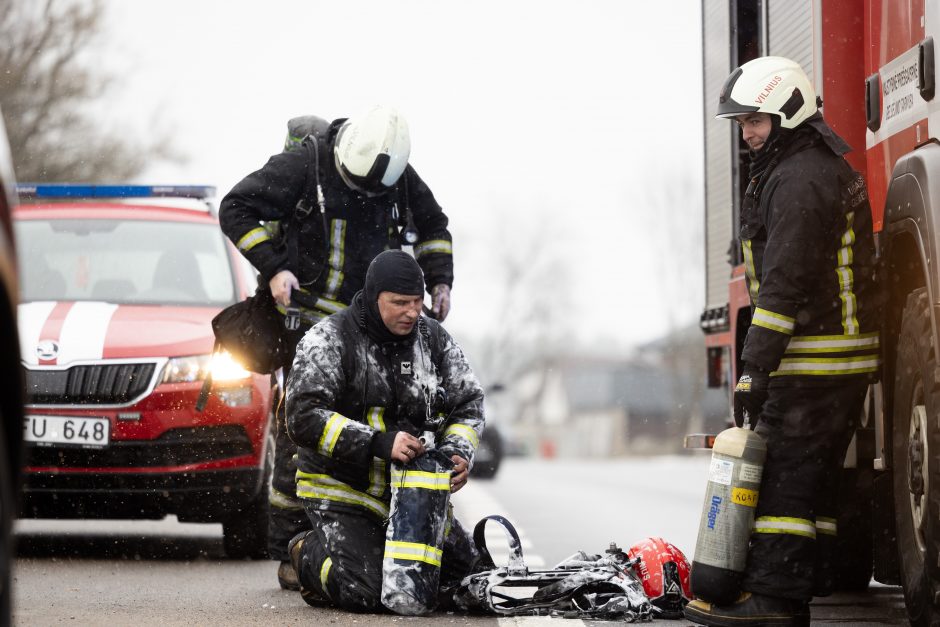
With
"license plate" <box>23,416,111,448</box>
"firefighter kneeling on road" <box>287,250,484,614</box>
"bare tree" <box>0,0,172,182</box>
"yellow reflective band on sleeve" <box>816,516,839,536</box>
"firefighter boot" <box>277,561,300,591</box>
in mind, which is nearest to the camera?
"yellow reflective band on sleeve" <box>816,516,839,536</box>

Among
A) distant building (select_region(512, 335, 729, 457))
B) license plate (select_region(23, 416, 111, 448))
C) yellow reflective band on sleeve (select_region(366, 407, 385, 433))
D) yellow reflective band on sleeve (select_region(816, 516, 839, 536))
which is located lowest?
distant building (select_region(512, 335, 729, 457))

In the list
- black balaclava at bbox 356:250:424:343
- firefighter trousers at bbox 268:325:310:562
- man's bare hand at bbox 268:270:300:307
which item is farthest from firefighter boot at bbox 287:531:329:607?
man's bare hand at bbox 268:270:300:307

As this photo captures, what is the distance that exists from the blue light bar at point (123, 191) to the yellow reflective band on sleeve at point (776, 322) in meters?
5.08

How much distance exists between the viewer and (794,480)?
17.2ft

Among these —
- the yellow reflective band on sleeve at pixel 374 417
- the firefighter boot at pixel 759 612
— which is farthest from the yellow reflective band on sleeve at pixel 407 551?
the firefighter boot at pixel 759 612

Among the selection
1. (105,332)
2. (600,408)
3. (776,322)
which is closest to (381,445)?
(776,322)

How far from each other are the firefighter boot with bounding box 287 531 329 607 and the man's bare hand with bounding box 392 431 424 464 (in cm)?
66

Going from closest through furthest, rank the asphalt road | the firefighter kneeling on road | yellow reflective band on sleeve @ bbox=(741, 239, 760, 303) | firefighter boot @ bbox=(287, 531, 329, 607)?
yellow reflective band on sleeve @ bbox=(741, 239, 760, 303), the asphalt road, the firefighter kneeling on road, firefighter boot @ bbox=(287, 531, 329, 607)

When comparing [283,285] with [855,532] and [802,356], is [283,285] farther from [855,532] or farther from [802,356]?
[855,532]

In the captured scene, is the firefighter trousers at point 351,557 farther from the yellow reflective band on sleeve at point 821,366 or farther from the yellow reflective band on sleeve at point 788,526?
the yellow reflective band on sleeve at point 821,366

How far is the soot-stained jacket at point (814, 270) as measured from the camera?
5223 millimetres

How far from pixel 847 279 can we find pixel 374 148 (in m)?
2.33

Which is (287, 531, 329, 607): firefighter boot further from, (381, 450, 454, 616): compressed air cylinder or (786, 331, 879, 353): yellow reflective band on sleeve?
(786, 331, 879, 353): yellow reflective band on sleeve

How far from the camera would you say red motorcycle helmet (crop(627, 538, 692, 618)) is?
20.0 feet
